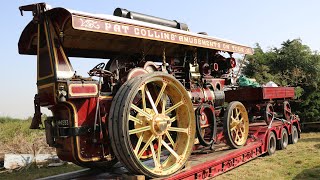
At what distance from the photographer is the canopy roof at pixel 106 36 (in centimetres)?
459

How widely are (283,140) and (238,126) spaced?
100 inches

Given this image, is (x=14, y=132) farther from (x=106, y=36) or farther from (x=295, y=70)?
(x=295, y=70)

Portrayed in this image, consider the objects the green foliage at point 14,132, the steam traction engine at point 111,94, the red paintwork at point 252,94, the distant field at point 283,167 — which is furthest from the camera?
the green foliage at point 14,132

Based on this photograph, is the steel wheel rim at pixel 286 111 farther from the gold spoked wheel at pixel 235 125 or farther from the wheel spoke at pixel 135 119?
the wheel spoke at pixel 135 119

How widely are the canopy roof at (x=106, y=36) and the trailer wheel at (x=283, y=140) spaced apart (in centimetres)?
324

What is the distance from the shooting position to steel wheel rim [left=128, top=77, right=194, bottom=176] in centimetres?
505

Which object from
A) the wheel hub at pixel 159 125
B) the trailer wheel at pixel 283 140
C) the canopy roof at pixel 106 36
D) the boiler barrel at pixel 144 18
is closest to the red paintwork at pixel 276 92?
the trailer wheel at pixel 283 140

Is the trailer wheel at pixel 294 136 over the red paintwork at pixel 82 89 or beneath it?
beneath

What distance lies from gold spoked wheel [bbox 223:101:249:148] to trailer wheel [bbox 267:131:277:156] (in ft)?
3.53

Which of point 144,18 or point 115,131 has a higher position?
point 144,18

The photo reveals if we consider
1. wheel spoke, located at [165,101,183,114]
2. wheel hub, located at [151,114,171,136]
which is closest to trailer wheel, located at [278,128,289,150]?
wheel spoke, located at [165,101,183,114]

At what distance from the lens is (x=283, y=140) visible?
9.70 metres

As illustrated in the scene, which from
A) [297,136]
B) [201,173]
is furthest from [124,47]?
[297,136]

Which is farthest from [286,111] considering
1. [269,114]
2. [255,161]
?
[255,161]
